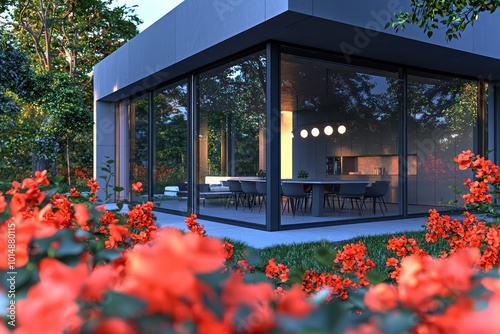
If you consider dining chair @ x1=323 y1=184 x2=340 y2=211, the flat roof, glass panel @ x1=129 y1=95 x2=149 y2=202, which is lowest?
dining chair @ x1=323 y1=184 x2=340 y2=211

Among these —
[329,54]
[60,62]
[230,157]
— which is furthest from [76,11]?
[329,54]

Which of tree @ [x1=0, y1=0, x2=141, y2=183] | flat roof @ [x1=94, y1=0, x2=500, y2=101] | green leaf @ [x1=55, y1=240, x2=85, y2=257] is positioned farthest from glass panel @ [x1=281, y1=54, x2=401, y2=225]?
tree @ [x1=0, y1=0, x2=141, y2=183]

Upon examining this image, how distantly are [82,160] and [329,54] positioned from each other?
11887 millimetres

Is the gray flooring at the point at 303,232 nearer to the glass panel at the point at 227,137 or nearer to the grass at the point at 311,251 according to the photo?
the grass at the point at 311,251

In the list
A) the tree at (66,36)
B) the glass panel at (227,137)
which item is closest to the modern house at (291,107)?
the glass panel at (227,137)

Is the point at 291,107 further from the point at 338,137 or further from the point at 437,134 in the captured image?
the point at 437,134

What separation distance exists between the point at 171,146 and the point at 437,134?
6.67 meters

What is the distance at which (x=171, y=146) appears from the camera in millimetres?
Result: 9383

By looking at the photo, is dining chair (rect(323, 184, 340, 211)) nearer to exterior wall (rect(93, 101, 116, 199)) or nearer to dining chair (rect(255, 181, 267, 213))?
dining chair (rect(255, 181, 267, 213))

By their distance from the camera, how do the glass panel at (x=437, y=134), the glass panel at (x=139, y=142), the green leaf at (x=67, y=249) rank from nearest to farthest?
the green leaf at (x=67, y=249) → the glass panel at (x=437, y=134) → the glass panel at (x=139, y=142)

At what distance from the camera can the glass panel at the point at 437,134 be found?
9.52 m

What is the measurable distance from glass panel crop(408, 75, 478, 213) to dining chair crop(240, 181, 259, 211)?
3968 mm

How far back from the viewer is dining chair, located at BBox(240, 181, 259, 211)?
788 centimetres

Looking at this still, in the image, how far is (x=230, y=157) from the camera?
814cm
